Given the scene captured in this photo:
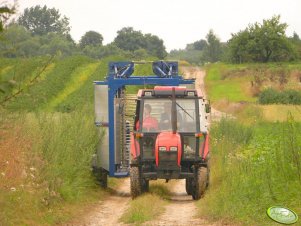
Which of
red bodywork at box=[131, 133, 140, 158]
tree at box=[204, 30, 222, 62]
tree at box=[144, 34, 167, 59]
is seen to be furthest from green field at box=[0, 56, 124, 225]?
tree at box=[204, 30, 222, 62]

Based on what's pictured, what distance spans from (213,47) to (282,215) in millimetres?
102636

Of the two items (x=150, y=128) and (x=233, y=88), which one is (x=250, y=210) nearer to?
(x=150, y=128)

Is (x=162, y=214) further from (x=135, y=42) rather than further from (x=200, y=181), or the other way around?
(x=135, y=42)

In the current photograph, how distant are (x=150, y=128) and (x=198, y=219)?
10.6 ft

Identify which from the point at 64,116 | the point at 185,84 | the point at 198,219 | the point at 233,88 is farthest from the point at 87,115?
the point at 233,88

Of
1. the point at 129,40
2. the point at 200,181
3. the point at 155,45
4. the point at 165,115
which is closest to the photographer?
the point at 200,181

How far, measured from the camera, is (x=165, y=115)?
1533cm

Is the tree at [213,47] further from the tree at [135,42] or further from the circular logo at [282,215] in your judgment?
the circular logo at [282,215]

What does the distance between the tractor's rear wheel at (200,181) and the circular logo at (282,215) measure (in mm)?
3612

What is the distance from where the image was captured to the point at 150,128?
1523 cm

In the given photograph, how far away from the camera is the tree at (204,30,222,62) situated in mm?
110794

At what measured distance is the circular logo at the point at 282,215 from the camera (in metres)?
10.8

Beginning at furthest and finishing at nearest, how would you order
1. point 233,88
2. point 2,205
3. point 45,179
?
1. point 233,88
2. point 45,179
3. point 2,205

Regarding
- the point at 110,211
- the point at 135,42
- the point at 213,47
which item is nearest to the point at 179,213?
the point at 110,211
